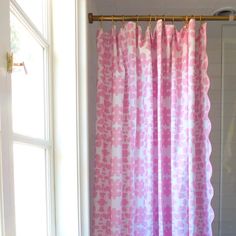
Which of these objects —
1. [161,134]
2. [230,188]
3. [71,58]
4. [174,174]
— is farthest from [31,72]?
[230,188]

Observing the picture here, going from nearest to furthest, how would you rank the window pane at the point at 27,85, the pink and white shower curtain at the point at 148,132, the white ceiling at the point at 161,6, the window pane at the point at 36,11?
1. the window pane at the point at 27,85
2. the window pane at the point at 36,11
3. the pink and white shower curtain at the point at 148,132
4. the white ceiling at the point at 161,6

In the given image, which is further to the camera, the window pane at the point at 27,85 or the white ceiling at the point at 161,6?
the white ceiling at the point at 161,6

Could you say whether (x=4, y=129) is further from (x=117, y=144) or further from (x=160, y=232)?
(x=160, y=232)

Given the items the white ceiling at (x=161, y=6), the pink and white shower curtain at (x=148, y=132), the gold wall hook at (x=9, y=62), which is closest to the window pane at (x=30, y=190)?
the gold wall hook at (x=9, y=62)

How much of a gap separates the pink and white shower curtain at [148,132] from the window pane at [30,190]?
48cm

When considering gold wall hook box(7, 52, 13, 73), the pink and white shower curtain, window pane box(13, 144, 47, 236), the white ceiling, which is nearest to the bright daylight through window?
window pane box(13, 144, 47, 236)

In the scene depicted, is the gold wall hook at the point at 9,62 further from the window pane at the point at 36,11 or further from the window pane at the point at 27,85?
the window pane at the point at 36,11

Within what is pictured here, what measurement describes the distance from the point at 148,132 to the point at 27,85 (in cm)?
82

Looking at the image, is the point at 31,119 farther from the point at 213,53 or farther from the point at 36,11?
the point at 213,53

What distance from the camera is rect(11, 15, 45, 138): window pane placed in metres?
1.04

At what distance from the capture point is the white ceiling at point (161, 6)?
7.80ft

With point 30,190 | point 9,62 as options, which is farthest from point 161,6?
point 9,62

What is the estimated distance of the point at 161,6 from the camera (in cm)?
242

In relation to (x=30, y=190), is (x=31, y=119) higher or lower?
higher
